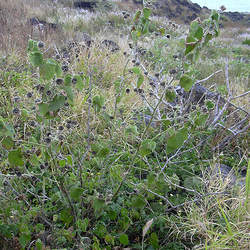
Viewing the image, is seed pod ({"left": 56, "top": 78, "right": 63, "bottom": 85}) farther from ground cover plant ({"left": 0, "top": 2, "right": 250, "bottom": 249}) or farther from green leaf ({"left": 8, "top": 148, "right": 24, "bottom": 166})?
green leaf ({"left": 8, "top": 148, "right": 24, "bottom": 166})

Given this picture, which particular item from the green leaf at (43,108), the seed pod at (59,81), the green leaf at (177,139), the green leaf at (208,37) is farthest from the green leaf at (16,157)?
the green leaf at (208,37)

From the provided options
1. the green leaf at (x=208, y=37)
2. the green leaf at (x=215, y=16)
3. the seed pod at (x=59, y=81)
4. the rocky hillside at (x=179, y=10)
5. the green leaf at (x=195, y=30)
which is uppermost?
the rocky hillside at (x=179, y=10)

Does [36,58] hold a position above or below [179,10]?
below

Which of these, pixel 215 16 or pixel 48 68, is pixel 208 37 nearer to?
pixel 215 16

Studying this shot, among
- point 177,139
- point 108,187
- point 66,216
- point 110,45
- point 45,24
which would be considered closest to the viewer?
point 177,139

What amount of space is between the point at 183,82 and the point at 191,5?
26354mm

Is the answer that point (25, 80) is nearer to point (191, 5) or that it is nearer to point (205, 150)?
point (205, 150)

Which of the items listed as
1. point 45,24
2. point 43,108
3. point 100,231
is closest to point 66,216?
point 100,231

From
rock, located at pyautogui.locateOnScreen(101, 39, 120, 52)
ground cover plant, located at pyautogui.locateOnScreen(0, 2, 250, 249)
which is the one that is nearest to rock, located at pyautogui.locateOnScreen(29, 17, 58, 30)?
rock, located at pyautogui.locateOnScreen(101, 39, 120, 52)

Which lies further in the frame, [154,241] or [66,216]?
[154,241]

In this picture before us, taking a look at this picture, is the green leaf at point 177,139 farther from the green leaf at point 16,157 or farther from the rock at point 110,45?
the rock at point 110,45

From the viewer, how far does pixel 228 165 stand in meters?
2.71

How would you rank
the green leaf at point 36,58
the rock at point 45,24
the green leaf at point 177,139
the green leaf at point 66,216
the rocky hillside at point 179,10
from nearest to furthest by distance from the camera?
1. the green leaf at point 36,58
2. the green leaf at point 177,139
3. the green leaf at point 66,216
4. the rock at point 45,24
5. the rocky hillside at point 179,10

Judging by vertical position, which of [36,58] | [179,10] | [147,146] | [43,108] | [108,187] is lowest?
[108,187]
